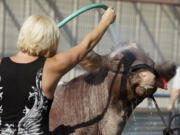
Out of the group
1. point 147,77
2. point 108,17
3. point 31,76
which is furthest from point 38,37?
point 147,77

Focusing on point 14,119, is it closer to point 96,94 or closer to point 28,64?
point 28,64

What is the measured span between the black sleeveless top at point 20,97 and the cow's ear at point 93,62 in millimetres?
1054

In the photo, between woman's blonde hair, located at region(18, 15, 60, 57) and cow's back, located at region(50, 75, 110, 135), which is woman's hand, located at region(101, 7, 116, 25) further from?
cow's back, located at region(50, 75, 110, 135)

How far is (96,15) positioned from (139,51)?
2.01 meters

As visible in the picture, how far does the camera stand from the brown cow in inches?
127

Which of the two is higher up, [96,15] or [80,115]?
[96,15]

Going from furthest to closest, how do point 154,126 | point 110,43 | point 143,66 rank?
point 154,126 < point 110,43 < point 143,66

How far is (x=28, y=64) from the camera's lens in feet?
7.81

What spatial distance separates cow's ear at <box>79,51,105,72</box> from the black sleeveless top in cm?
105

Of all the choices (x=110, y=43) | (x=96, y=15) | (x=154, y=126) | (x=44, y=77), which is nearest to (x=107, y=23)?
(x=44, y=77)

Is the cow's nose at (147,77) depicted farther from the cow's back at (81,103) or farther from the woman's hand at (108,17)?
the woman's hand at (108,17)

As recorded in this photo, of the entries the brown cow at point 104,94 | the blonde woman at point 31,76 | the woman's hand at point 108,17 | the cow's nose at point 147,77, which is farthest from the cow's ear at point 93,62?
the blonde woman at point 31,76

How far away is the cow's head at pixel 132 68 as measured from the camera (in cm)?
315

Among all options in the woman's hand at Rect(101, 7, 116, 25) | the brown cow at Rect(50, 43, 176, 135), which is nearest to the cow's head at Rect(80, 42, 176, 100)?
the brown cow at Rect(50, 43, 176, 135)
